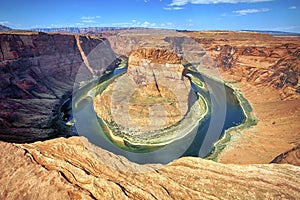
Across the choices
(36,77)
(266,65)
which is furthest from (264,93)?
(36,77)

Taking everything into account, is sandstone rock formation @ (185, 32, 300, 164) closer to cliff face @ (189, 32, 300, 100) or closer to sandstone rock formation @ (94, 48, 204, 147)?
cliff face @ (189, 32, 300, 100)

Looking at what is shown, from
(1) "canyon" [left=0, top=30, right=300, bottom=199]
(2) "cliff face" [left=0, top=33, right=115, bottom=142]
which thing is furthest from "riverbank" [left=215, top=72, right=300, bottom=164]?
(2) "cliff face" [left=0, top=33, right=115, bottom=142]

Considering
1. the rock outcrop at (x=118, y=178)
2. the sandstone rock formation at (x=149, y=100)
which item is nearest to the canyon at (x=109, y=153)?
the rock outcrop at (x=118, y=178)

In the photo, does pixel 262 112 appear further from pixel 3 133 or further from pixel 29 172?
pixel 3 133

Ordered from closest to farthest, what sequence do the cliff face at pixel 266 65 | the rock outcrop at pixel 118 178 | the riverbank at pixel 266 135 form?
the rock outcrop at pixel 118 178, the riverbank at pixel 266 135, the cliff face at pixel 266 65

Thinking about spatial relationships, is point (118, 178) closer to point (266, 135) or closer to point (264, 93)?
point (266, 135)

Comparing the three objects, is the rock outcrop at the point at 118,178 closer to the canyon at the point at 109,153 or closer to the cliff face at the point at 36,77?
the canyon at the point at 109,153
